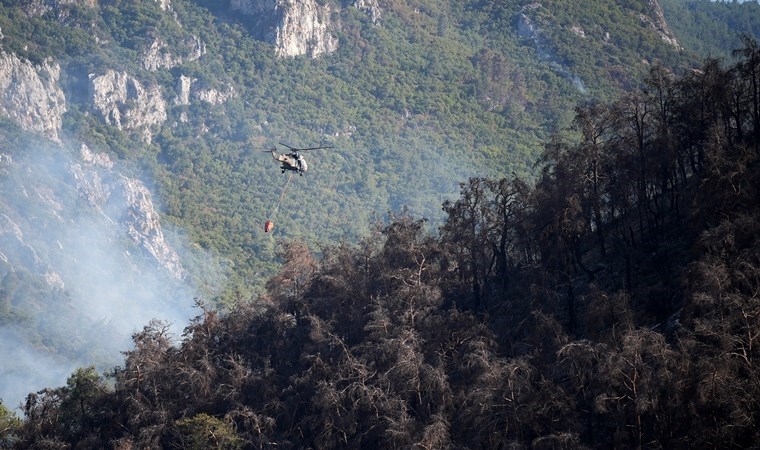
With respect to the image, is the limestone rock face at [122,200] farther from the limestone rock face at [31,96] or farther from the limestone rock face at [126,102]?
the limestone rock face at [126,102]

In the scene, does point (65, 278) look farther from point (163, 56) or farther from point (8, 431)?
point (8, 431)

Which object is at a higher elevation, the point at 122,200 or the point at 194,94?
the point at 194,94

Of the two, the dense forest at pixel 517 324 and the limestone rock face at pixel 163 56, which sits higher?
the limestone rock face at pixel 163 56

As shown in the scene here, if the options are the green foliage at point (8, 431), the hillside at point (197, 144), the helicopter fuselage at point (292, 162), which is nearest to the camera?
the helicopter fuselage at point (292, 162)

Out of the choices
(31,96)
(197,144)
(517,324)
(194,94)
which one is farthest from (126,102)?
(517,324)

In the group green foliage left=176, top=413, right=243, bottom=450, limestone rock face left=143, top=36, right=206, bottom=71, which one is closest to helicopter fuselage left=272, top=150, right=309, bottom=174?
green foliage left=176, top=413, right=243, bottom=450

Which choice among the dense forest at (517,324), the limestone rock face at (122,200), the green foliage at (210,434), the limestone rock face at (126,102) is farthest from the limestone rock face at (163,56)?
the green foliage at (210,434)

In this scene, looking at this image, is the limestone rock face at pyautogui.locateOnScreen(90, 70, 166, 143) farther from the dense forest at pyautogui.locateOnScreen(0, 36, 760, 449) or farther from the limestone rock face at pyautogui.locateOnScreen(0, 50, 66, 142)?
the dense forest at pyautogui.locateOnScreen(0, 36, 760, 449)
